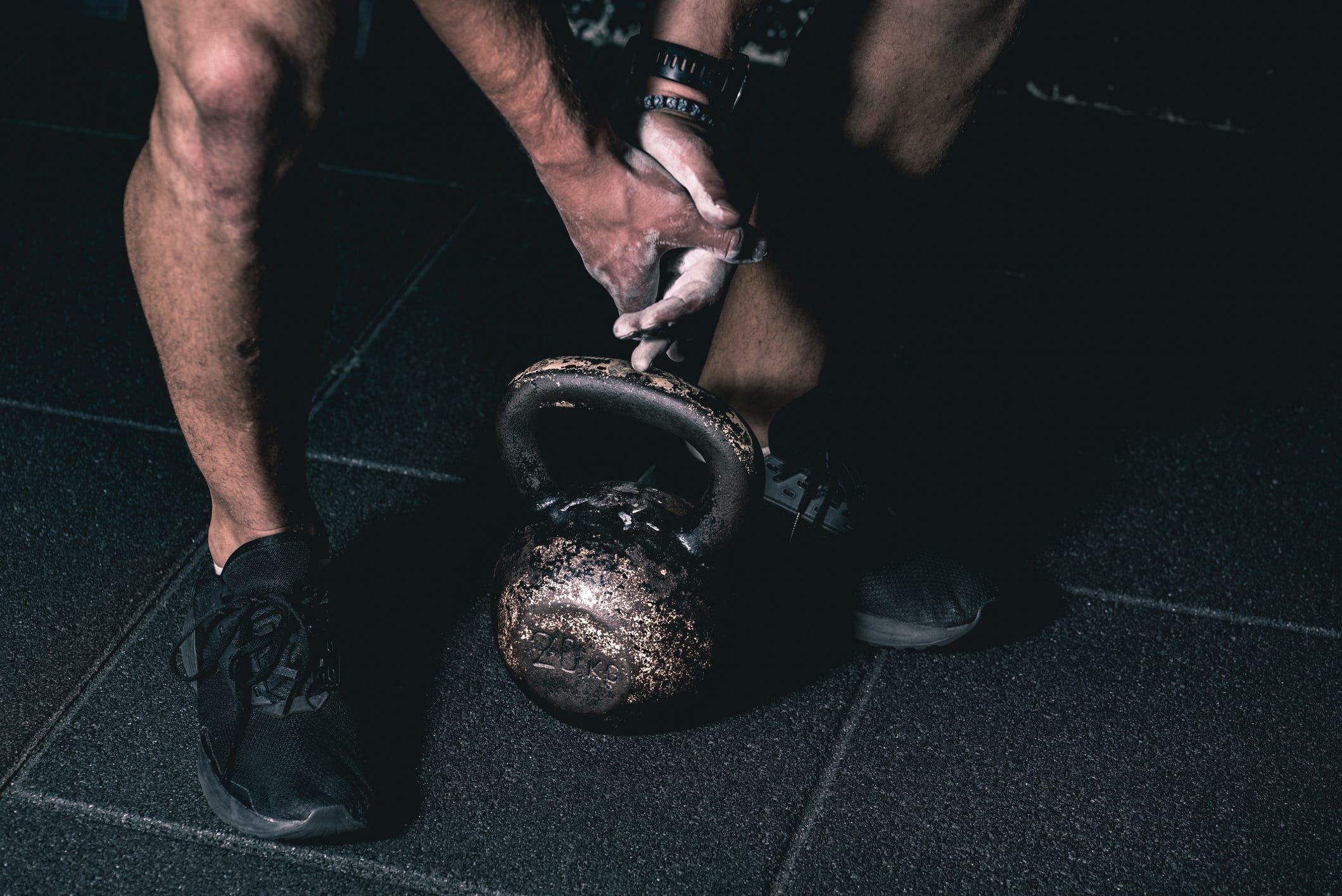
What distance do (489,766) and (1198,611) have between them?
1.13 meters

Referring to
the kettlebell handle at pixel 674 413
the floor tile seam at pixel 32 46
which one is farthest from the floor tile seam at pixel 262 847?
the floor tile seam at pixel 32 46

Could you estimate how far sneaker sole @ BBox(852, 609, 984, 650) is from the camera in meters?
1.58

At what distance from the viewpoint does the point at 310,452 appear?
1.93 metres

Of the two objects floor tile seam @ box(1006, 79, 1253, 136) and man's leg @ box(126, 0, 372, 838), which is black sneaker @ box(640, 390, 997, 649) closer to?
man's leg @ box(126, 0, 372, 838)

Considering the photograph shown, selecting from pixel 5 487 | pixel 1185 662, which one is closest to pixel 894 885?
pixel 1185 662

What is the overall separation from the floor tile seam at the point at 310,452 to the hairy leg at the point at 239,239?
46cm

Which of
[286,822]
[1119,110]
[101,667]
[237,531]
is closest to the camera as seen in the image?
[286,822]

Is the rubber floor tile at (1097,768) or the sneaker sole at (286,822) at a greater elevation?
the rubber floor tile at (1097,768)

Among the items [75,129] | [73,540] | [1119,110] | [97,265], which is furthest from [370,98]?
[1119,110]

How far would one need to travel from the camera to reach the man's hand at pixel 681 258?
1.21 meters

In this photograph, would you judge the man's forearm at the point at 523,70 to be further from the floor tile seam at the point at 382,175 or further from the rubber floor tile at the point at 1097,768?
the floor tile seam at the point at 382,175

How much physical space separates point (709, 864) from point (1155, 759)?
0.65 meters

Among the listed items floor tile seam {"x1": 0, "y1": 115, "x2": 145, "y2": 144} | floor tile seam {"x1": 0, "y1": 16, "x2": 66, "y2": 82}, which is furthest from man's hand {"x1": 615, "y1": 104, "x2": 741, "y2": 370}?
floor tile seam {"x1": 0, "y1": 16, "x2": 66, "y2": 82}

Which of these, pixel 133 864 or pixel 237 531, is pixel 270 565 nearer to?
pixel 237 531
